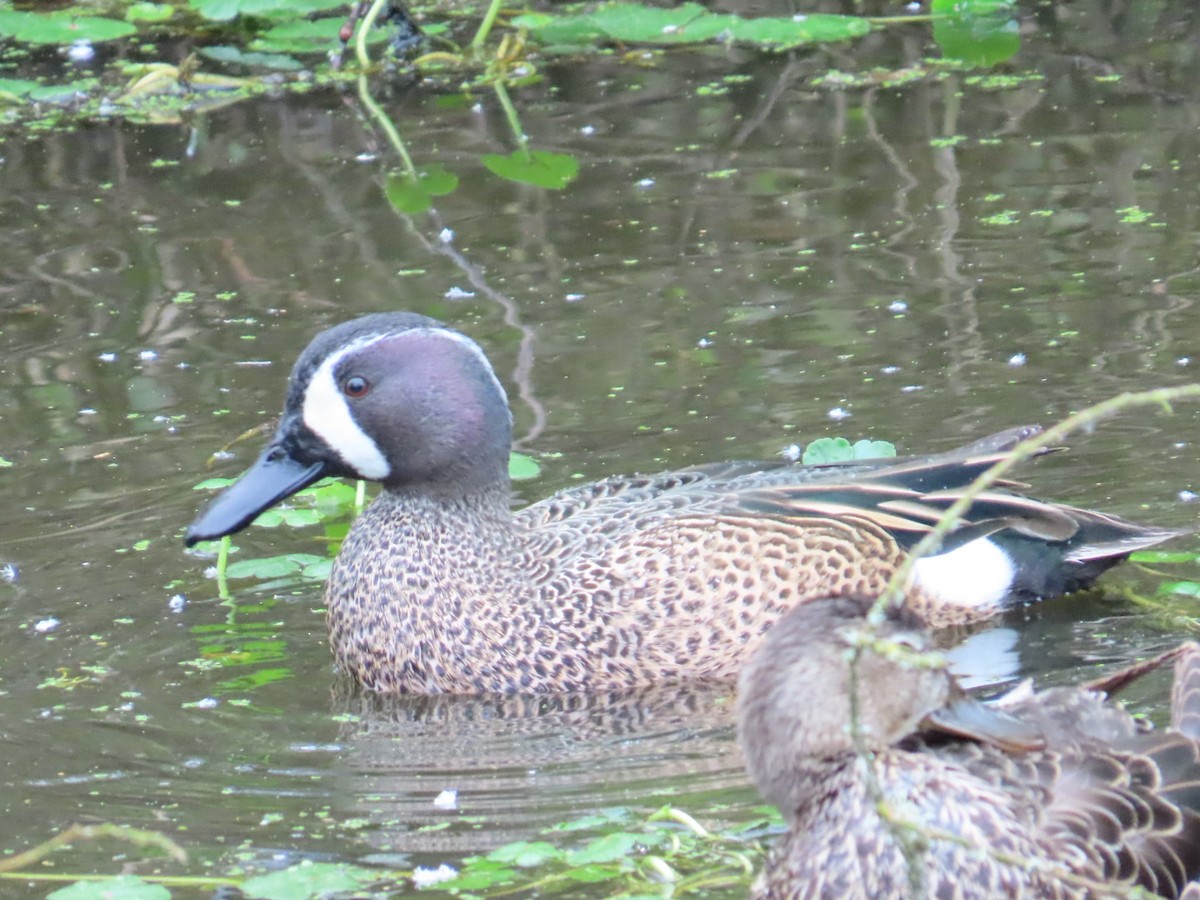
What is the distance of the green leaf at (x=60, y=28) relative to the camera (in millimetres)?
11008

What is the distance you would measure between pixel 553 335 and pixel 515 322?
222mm

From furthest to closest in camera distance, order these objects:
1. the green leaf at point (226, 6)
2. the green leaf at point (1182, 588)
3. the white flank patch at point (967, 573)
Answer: the green leaf at point (226, 6), the white flank patch at point (967, 573), the green leaf at point (1182, 588)

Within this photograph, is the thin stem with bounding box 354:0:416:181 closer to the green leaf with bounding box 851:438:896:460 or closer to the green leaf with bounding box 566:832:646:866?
the green leaf with bounding box 851:438:896:460

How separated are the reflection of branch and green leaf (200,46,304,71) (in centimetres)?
290

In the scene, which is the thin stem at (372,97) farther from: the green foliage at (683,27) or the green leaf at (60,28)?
the green leaf at (60,28)

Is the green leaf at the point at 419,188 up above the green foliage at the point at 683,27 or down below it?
below

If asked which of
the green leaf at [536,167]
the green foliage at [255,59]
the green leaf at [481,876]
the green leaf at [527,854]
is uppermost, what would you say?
the green leaf at [527,854]

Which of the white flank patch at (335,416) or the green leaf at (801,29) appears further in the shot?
the green leaf at (801,29)

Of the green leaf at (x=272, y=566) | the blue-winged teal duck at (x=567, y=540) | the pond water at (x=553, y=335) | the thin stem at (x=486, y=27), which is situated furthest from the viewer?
the thin stem at (x=486, y=27)

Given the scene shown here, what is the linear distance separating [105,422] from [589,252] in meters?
2.27

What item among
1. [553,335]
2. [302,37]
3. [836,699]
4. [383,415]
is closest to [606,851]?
[836,699]

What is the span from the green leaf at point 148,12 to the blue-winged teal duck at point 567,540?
7137 mm

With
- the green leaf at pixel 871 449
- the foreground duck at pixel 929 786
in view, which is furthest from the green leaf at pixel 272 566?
the foreground duck at pixel 929 786

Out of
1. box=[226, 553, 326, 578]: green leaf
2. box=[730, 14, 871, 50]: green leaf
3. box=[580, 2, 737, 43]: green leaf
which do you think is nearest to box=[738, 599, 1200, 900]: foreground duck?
box=[226, 553, 326, 578]: green leaf
